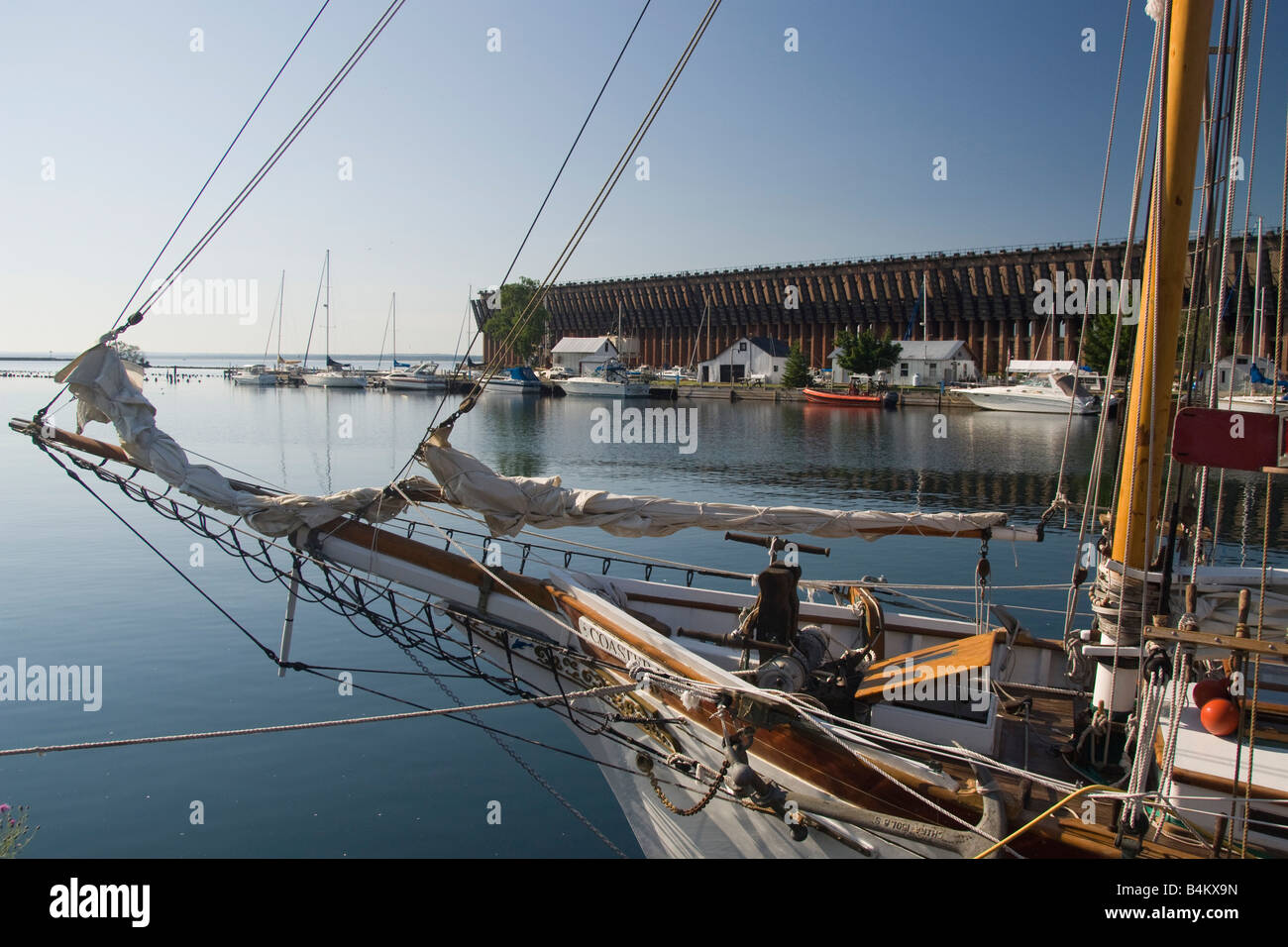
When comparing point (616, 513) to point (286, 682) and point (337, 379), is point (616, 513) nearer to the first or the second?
point (286, 682)

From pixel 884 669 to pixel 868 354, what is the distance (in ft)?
275

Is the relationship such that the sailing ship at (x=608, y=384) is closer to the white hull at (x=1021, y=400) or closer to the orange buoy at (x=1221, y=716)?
the white hull at (x=1021, y=400)

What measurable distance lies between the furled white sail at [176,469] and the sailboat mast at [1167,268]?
778cm

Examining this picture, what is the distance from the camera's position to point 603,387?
94.8 metres

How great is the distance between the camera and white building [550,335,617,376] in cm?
11350

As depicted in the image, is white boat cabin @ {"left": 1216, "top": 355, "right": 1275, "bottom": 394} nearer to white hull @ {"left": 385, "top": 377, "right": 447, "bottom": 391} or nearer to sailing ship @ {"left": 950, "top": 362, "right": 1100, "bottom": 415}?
sailing ship @ {"left": 950, "top": 362, "right": 1100, "bottom": 415}

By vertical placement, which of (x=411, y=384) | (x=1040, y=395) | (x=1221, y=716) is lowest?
(x=1221, y=716)

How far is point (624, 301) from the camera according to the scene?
12019cm

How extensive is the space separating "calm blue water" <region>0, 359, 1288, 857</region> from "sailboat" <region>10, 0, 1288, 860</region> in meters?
2.02

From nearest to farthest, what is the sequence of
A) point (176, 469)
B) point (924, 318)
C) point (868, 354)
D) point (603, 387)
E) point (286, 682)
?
1. point (176, 469)
2. point (286, 682)
3. point (868, 354)
4. point (924, 318)
5. point (603, 387)

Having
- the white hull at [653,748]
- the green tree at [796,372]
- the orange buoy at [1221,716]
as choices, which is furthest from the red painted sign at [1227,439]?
the green tree at [796,372]

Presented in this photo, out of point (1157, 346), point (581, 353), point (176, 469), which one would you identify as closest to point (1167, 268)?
point (1157, 346)
